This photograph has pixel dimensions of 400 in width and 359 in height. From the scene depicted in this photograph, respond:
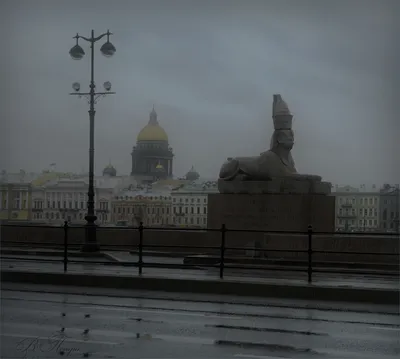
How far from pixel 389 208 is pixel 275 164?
516 cm

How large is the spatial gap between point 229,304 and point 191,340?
325 centimetres

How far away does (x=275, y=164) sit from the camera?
21.5 m

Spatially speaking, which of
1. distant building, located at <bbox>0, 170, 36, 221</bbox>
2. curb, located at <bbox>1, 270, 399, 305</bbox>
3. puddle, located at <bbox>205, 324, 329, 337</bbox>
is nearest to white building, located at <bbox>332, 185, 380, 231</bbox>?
distant building, located at <bbox>0, 170, 36, 221</bbox>

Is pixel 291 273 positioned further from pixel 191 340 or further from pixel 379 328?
pixel 191 340

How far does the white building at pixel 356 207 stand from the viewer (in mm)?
26422

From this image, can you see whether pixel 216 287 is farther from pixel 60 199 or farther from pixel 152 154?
pixel 152 154

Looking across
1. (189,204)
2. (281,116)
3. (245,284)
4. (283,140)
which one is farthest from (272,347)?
(189,204)

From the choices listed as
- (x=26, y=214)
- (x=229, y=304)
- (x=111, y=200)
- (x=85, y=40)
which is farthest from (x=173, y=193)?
(x=229, y=304)

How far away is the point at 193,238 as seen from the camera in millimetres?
22719

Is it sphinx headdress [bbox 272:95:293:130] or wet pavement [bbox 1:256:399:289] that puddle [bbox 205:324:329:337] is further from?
sphinx headdress [bbox 272:95:293:130]

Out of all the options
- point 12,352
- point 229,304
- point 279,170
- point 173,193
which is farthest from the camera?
point 173,193

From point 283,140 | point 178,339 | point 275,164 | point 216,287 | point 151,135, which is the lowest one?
point 216,287

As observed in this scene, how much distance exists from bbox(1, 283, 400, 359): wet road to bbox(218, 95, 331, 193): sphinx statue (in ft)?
29.2

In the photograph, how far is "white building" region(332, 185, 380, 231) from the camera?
26.4m
